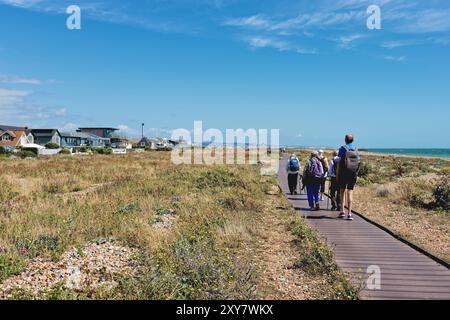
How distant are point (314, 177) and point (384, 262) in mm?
4520

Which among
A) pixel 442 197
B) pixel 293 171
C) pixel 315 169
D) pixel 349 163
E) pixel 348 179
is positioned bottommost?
pixel 442 197

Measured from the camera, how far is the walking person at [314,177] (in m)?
10.3

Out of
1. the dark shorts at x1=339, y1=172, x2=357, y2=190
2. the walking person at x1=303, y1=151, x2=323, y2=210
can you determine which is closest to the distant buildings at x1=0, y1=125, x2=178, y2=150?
the walking person at x1=303, y1=151, x2=323, y2=210

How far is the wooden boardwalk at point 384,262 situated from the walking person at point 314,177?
1.55m

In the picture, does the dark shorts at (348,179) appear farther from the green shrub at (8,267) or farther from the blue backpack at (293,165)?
the green shrub at (8,267)

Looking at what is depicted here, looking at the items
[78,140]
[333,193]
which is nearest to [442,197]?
[333,193]

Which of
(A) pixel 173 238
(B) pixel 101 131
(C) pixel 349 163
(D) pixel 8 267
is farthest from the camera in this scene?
(B) pixel 101 131

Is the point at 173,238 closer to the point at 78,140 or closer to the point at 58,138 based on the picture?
the point at 58,138

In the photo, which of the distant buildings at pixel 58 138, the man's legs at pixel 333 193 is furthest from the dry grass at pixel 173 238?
the distant buildings at pixel 58 138

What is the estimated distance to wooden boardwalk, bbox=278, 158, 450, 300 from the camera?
482 centimetres

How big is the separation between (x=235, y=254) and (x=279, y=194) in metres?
7.97

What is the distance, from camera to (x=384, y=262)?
5.97 meters

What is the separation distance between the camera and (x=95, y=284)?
→ 534cm
